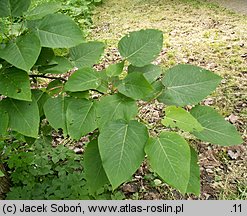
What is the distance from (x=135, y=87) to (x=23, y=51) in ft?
1.14

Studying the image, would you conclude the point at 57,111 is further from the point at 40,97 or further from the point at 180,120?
the point at 180,120

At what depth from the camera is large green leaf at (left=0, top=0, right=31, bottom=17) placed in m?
1.17

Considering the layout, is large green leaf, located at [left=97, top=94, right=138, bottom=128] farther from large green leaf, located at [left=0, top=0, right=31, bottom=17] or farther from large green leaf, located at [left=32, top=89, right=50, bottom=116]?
large green leaf, located at [left=0, top=0, right=31, bottom=17]

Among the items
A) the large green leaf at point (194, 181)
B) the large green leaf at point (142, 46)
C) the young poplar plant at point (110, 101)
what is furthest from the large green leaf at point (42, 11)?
the large green leaf at point (194, 181)

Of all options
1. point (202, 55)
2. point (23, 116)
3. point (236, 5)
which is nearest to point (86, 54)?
point (23, 116)

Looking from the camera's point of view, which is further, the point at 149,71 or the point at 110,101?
the point at 149,71

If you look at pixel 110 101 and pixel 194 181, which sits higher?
pixel 110 101

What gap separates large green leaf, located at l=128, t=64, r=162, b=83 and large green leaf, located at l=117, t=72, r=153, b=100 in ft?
0.28

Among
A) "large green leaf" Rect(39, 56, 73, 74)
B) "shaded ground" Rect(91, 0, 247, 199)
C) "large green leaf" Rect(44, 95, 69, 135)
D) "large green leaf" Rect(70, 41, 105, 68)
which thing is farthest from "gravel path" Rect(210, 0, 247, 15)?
"large green leaf" Rect(44, 95, 69, 135)

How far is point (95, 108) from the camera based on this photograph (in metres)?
1.15

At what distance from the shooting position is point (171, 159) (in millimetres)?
1030

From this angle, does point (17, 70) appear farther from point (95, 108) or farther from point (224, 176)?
point (224, 176)

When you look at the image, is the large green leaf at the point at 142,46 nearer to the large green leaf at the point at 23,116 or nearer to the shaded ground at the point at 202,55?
the shaded ground at the point at 202,55

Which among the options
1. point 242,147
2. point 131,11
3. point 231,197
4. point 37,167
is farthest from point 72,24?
point 131,11
